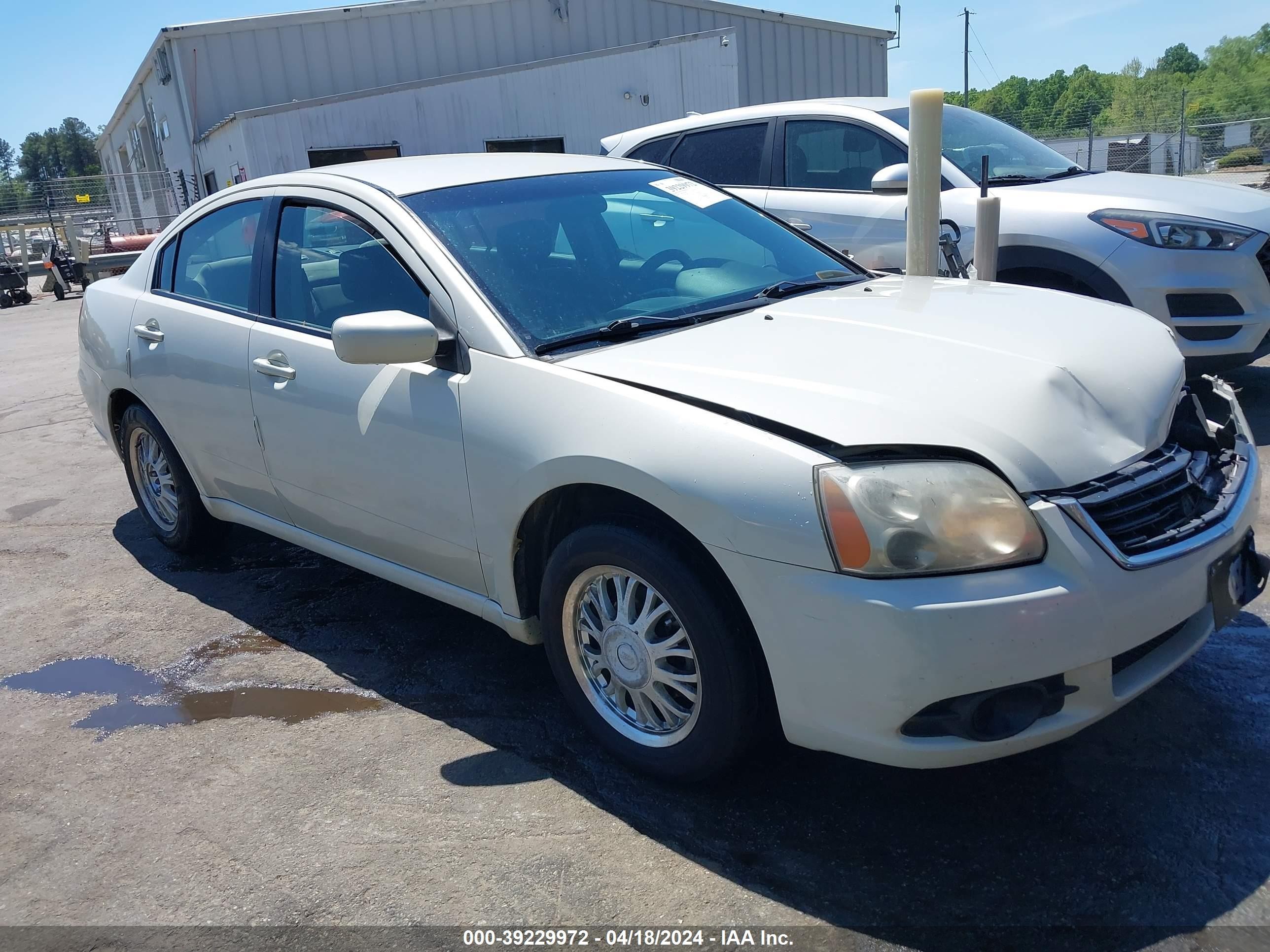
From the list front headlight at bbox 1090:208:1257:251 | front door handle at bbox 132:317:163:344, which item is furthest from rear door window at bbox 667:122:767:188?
front door handle at bbox 132:317:163:344

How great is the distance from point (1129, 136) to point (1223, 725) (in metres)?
35.6

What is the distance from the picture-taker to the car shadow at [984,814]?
2.26 metres

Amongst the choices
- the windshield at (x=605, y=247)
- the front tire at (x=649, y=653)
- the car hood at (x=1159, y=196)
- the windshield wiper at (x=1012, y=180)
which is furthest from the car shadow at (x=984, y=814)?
the windshield wiper at (x=1012, y=180)

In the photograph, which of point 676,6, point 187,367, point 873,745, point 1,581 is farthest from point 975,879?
point 676,6

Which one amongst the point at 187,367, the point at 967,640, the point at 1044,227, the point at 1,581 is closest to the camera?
the point at 967,640

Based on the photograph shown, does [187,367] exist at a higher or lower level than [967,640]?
higher

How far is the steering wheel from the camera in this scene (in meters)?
3.47

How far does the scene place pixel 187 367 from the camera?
414 cm

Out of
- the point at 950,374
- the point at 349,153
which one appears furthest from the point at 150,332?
the point at 349,153

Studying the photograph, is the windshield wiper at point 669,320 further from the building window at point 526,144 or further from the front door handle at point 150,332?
the building window at point 526,144

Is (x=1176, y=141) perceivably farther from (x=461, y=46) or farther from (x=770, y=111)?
(x=770, y=111)

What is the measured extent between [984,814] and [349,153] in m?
17.8

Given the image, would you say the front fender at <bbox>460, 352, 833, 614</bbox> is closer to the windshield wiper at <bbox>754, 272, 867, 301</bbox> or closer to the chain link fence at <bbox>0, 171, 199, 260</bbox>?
the windshield wiper at <bbox>754, 272, 867, 301</bbox>

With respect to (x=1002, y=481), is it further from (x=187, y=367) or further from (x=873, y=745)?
(x=187, y=367)
